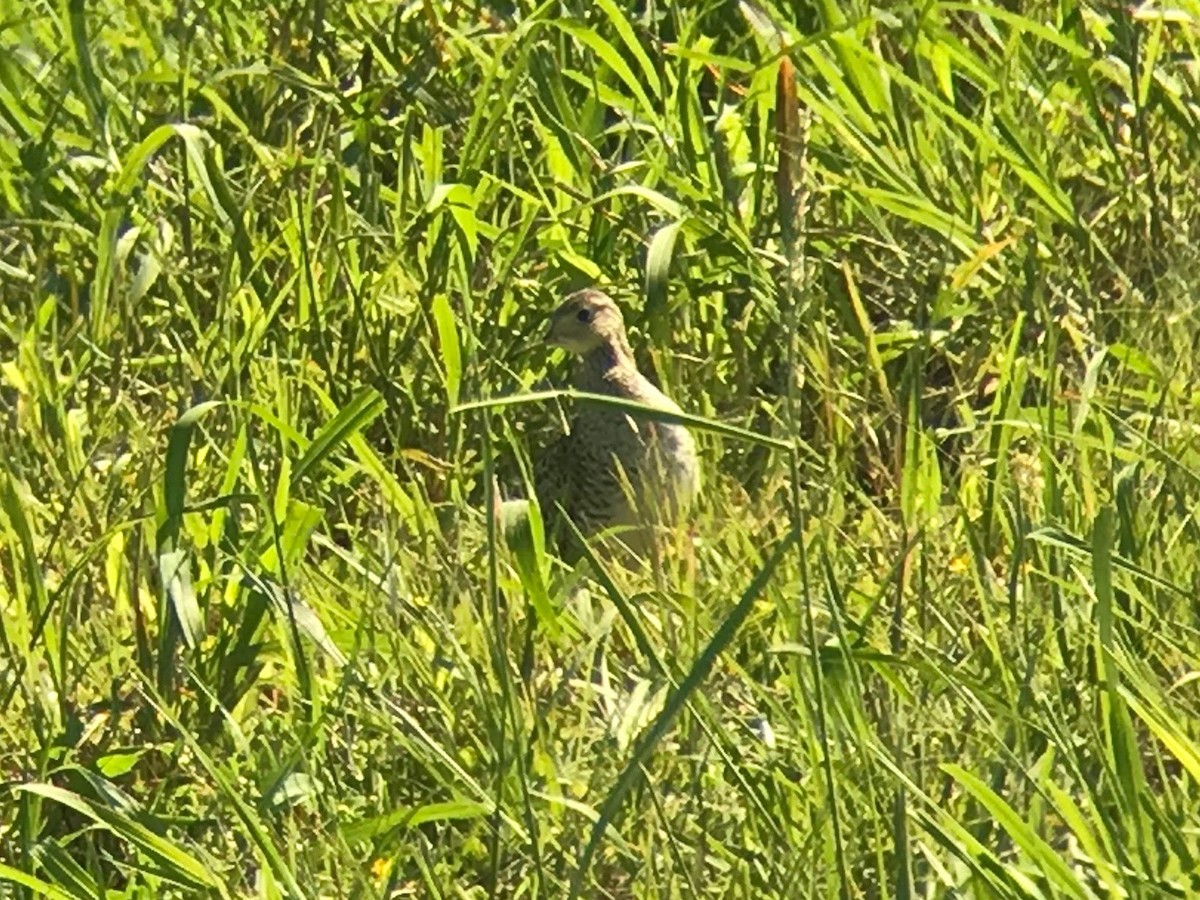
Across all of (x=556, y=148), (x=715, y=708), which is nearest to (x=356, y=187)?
(x=556, y=148)

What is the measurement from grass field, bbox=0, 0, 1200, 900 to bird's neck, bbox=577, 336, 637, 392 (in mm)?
55

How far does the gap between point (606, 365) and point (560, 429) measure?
28 cm

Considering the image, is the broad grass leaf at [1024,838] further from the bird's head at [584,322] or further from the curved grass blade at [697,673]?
the bird's head at [584,322]

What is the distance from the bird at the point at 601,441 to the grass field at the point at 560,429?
3.2 inches

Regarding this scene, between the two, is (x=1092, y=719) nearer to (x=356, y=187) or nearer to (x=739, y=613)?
(x=739, y=613)

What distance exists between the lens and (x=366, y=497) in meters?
4.55

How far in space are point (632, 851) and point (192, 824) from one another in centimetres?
71

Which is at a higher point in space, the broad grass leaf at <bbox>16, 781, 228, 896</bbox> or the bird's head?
the broad grass leaf at <bbox>16, 781, 228, 896</bbox>

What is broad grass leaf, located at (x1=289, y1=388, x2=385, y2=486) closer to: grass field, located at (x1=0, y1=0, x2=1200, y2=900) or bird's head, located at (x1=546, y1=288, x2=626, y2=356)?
grass field, located at (x1=0, y1=0, x2=1200, y2=900)

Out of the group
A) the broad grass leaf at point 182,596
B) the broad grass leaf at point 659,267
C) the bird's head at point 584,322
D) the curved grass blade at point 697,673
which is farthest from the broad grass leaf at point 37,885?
the bird's head at point 584,322

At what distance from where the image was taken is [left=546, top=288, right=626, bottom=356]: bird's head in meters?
5.11

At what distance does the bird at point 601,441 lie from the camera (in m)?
5.08

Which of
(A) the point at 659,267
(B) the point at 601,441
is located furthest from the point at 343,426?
(B) the point at 601,441

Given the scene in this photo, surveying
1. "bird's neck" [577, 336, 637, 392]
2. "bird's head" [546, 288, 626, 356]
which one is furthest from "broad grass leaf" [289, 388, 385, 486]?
"bird's neck" [577, 336, 637, 392]
